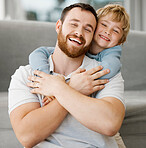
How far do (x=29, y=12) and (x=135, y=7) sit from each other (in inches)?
63.8

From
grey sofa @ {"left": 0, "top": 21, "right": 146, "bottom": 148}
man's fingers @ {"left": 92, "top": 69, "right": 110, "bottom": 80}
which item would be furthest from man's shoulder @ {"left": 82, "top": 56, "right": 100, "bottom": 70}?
grey sofa @ {"left": 0, "top": 21, "right": 146, "bottom": 148}

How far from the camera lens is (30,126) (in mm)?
941

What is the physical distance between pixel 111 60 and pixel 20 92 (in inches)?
18.4

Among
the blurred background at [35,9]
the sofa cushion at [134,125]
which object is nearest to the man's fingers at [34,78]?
the sofa cushion at [134,125]

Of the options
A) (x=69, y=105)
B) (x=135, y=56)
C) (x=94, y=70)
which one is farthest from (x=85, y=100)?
(x=135, y=56)

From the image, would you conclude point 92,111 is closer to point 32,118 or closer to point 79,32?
point 32,118

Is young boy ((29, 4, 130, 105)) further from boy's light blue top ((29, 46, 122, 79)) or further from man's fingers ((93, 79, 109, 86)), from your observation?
man's fingers ((93, 79, 109, 86))

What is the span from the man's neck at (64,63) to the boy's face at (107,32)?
0.51ft

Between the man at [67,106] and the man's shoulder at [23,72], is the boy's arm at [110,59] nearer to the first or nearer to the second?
the man at [67,106]

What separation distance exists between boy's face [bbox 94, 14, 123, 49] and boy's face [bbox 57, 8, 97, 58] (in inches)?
3.6

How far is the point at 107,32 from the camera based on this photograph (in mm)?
1283

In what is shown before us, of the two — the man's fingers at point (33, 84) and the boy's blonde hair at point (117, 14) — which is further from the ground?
the boy's blonde hair at point (117, 14)

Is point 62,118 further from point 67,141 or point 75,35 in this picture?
point 75,35

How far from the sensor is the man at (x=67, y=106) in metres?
0.95
